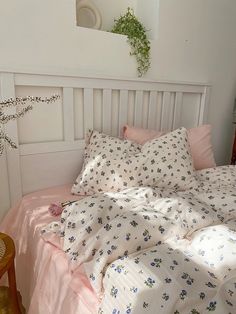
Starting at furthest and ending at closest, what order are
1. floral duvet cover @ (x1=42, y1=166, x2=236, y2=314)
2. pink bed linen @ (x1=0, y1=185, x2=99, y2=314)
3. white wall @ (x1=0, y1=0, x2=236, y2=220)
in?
white wall @ (x1=0, y1=0, x2=236, y2=220) < pink bed linen @ (x1=0, y1=185, x2=99, y2=314) < floral duvet cover @ (x1=42, y1=166, x2=236, y2=314)

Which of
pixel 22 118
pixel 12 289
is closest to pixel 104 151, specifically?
pixel 22 118

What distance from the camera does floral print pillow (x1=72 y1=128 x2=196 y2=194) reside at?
1098mm

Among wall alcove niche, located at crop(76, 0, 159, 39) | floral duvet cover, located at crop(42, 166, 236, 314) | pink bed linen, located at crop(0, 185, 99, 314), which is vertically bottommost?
pink bed linen, located at crop(0, 185, 99, 314)

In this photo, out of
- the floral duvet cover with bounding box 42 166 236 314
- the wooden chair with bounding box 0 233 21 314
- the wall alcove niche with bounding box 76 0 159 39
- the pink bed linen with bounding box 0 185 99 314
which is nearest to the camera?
the floral duvet cover with bounding box 42 166 236 314

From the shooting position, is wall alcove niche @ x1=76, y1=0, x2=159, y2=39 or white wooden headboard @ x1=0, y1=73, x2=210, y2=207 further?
wall alcove niche @ x1=76, y1=0, x2=159, y2=39

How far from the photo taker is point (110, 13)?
146 cm

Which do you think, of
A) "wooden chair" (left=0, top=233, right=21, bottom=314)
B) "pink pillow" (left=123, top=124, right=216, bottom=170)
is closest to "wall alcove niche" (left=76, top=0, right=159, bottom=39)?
"pink pillow" (left=123, top=124, right=216, bottom=170)

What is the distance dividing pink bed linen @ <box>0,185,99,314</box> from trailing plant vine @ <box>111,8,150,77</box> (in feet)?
2.76

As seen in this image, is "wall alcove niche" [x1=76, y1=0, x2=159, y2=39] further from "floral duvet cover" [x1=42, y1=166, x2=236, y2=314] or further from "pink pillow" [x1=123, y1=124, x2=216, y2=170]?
"floral duvet cover" [x1=42, y1=166, x2=236, y2=314]

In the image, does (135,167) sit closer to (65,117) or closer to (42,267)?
(65,117)

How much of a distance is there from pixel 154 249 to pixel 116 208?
0.20 metres

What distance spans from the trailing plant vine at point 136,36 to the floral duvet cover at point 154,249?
814 mm

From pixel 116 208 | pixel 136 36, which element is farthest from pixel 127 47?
pixel 116 208

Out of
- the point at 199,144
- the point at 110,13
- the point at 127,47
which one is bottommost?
the point at 199,144
